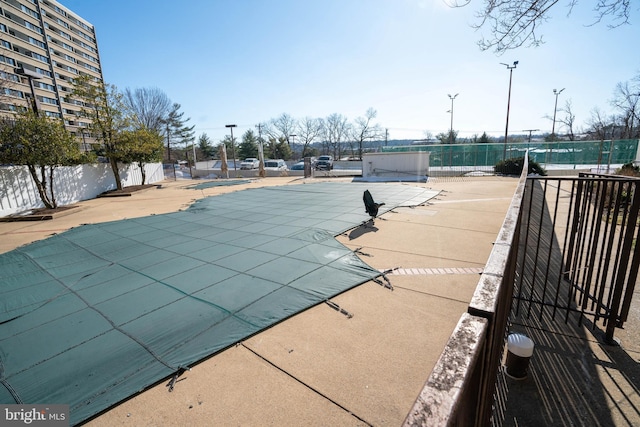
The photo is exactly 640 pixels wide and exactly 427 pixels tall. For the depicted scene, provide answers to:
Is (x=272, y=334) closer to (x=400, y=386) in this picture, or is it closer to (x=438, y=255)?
(x=400, y=386)

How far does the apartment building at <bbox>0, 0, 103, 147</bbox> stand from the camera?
129 ft

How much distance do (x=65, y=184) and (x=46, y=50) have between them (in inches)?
2063

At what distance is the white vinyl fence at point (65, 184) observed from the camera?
10.6 metres

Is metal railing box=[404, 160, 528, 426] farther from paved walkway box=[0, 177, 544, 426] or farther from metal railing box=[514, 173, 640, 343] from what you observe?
paved walkway box=[0, 177, 544, 426]

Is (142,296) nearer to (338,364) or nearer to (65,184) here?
(338,364)

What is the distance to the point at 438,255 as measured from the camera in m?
5.41

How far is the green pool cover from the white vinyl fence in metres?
5.44

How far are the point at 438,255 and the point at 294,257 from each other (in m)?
2.67

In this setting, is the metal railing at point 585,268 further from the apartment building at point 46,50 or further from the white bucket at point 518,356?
the apartment building at point 46,50

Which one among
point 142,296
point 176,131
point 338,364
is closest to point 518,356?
point 338,364

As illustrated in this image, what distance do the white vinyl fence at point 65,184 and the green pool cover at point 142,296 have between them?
544 cm

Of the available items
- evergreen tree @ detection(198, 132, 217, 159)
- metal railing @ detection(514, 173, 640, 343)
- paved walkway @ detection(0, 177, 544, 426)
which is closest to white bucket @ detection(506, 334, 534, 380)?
paved walkway @ detection(0, 177, 544, 426)

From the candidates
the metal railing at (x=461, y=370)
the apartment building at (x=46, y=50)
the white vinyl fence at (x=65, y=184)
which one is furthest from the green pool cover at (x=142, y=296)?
the apartment building at (x=46, y=50)

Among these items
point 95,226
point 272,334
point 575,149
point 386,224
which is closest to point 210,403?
point 272,334
